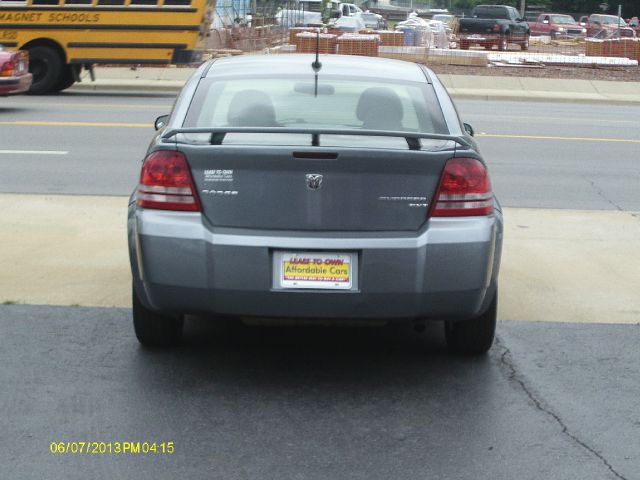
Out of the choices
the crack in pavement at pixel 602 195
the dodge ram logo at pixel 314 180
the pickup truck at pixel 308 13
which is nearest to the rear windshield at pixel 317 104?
the dodge ram logo at pixel 314 180

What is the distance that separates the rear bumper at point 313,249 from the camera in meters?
5.12

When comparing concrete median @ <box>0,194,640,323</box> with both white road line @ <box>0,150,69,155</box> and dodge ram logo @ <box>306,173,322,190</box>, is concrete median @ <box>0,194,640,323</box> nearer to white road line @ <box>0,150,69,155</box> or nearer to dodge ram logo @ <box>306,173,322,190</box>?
dodge ram logo @ <box>306,173,322,190</box>

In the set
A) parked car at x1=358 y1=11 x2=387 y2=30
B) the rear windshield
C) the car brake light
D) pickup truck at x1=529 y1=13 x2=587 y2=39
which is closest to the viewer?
the rear windshield

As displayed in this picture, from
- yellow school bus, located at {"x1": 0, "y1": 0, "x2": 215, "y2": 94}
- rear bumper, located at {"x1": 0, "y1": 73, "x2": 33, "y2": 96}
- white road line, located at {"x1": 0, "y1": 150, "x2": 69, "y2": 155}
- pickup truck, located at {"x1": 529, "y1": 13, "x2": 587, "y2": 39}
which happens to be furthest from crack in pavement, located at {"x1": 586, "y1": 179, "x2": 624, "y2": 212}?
pickup truck, located at {"x1": 529, "y1": 13, "x2": 587, "y2": 39}

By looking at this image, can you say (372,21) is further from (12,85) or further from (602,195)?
(602,195)

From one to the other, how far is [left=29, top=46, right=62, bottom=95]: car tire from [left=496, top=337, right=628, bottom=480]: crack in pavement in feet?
56.2

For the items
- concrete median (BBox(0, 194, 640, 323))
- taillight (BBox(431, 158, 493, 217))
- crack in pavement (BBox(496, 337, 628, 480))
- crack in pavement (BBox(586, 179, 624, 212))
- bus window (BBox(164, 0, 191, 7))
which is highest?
taillight (BBox(431, 158, 493, 217))

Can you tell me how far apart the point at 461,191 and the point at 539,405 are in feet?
3.45

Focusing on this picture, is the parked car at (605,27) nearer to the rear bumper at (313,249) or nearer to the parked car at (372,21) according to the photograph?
the parked car at (372,21)

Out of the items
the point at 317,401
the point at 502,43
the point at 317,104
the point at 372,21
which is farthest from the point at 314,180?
the point at 372,21

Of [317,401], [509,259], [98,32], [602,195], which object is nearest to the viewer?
[317,401]

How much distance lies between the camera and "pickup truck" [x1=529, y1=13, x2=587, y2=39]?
64000 millimetres

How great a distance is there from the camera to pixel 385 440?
475 centimetres

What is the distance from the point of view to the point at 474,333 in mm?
5883
